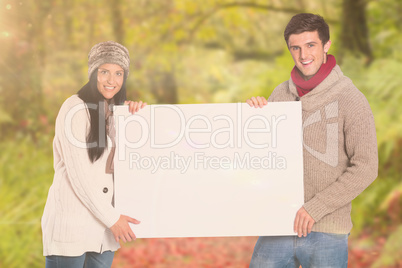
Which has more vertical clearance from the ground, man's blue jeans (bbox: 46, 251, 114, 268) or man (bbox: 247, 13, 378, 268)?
man (bbox: 247, 13, 378, 268)

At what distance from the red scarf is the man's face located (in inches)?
0.8

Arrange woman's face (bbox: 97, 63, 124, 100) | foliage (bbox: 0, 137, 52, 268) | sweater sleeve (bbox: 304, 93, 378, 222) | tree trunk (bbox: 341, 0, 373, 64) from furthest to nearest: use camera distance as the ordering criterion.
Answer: tree trunk (bbox: 341, 0, 373, 64) < foliage (bbox: 0, 137, 52, 268) < woman's face (bbox: 97, 63, 124, 100) < sweater sleeve (bbox: 304, 93, 378, 222)

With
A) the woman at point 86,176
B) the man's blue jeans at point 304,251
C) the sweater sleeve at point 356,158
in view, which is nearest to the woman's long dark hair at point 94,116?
the woman at point 86,176

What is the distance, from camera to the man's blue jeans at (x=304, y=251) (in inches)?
63.3

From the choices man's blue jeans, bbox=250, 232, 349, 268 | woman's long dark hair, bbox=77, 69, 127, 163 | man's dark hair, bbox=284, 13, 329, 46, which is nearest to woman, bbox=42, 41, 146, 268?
woman's long dark hair, bbox=77, 69, 127, 163

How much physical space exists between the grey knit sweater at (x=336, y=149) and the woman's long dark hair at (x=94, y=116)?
81cm

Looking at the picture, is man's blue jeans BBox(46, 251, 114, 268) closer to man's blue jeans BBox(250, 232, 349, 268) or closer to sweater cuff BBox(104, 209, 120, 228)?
sweater cuff BBox(104, 209, 120, 228)

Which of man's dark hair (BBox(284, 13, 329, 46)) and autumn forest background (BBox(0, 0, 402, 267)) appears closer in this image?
man's dark hair (BBox(284, 13, 329, 46))

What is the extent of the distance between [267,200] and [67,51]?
10.4 ft

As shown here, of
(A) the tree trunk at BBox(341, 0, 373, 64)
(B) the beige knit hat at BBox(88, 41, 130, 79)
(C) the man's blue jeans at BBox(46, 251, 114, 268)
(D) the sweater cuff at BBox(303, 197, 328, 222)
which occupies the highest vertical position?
(A) the tree trunk at BBox(341, 0, 373, 64)

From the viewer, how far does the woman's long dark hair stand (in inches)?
63.5

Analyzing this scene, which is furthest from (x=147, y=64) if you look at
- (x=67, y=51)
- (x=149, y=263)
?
(x=149, y=263)

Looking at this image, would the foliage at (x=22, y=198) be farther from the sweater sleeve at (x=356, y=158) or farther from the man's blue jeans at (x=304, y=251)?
the sweater sleeve at (x=356, y=158)

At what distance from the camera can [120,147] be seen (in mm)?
1695
